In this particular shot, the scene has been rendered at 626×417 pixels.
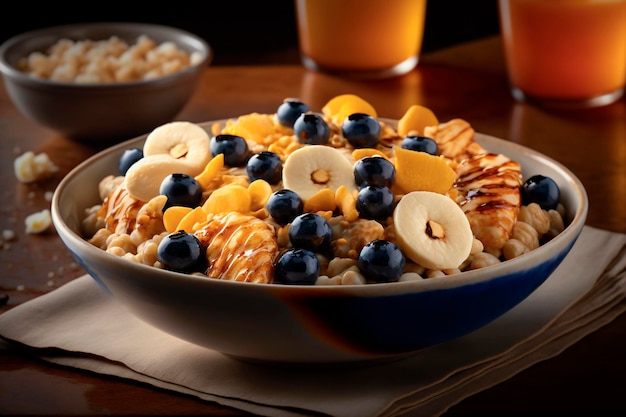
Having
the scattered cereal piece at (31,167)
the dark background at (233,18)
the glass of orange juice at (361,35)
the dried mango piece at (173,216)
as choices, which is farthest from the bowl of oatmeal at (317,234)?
the dark background at (233,18)

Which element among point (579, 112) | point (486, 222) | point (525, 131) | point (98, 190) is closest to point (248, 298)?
point (486, 222)

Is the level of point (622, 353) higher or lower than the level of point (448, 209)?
lower

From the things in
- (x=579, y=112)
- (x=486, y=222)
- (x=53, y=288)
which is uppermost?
(x=486, y=222)

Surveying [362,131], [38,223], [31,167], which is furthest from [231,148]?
[31,167]

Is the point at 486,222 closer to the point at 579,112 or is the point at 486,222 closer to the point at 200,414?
the point at 200,414

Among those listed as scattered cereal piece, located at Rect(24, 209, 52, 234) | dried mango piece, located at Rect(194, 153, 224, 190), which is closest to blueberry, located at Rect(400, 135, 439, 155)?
dried mango piece, located at Rect(194, 153, 224, 190)

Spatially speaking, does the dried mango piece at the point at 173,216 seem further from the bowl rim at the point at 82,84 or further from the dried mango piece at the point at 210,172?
the bowl rim at the point at 82,84
